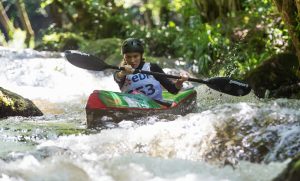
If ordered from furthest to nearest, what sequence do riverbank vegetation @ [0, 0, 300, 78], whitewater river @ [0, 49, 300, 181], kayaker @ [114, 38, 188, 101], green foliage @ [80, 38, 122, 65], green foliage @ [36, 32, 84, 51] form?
green foliage @ [36, 32, 84, 51], green foliage @ [80, 38, 122, 65], riverbank vegetation @ [0, 0, 300, 78], kayaker @ [114, 38, 188, 101], whitewater river @ [0, 49, 300, 181]

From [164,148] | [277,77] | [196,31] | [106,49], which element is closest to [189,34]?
[196,31]

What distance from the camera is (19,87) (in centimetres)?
969

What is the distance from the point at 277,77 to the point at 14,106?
3737 mm

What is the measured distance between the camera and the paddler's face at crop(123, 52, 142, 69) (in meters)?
5.68

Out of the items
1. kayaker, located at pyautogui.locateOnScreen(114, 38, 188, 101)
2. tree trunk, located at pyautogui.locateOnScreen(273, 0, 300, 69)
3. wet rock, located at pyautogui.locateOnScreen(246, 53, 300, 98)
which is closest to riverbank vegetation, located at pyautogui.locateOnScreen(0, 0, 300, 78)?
tree trunk, located at pyautogui.locateOnScreen(273, 0, 300, 69)

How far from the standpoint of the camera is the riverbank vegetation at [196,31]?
8.17m

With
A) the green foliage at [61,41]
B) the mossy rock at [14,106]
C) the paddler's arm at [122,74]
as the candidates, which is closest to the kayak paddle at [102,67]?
the paddler's arm at [122,74]

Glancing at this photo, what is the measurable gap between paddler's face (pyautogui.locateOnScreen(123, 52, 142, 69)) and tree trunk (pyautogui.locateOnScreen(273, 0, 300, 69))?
6.09 feet

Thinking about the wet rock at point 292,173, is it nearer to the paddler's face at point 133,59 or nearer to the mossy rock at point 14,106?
the paddler's face at point 133,59

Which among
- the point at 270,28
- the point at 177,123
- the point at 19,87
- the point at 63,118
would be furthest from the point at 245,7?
the point at 177,123

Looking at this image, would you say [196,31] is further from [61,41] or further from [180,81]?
[61,41]

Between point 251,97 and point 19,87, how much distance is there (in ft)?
16.3

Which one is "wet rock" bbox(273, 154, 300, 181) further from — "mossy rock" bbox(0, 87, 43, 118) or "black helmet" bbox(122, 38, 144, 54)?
A: "mossy rock" bbox(0, 87, 43, 118)

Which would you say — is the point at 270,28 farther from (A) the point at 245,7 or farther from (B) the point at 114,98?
(B) the point at 114,98
